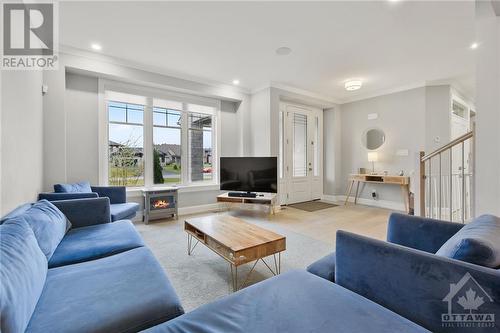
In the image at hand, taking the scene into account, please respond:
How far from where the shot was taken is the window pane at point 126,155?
4042 mm

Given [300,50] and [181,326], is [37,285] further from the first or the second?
[300,50]

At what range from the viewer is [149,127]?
4.32m

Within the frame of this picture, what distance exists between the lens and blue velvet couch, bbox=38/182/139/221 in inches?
103

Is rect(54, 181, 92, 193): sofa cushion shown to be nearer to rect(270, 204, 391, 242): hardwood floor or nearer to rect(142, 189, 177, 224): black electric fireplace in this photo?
rect(142, 189, 177, 224): black electric fireplace

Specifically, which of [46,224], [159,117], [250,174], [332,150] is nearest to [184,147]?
[159,117]

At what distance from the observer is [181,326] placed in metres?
0.89

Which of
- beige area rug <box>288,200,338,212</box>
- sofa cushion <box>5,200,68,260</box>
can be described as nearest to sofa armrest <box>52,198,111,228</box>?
sofa cushion <box>5,200,68,260</box>

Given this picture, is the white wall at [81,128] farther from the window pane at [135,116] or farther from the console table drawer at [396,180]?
the console table drawer at [396,180]

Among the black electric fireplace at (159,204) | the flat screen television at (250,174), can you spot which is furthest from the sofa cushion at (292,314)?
the black electric fireplace at (159,204)

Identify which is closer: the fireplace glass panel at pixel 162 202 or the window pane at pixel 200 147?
the fireplace glass panel at pixel 162 202

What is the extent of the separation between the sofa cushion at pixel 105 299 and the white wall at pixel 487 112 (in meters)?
2.51

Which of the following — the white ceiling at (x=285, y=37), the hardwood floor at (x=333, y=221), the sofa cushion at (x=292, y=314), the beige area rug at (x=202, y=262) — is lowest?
the beige area rug at (x=202, y=262)

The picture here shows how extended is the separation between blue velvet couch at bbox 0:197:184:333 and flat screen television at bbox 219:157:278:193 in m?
2.71

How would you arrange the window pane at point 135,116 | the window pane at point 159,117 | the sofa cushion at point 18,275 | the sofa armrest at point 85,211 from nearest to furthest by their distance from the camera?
the sofa cushion at point 18,275
the sofa armrest at point 85,211
the window pane at point 135,116
the window pane at point 159,117
